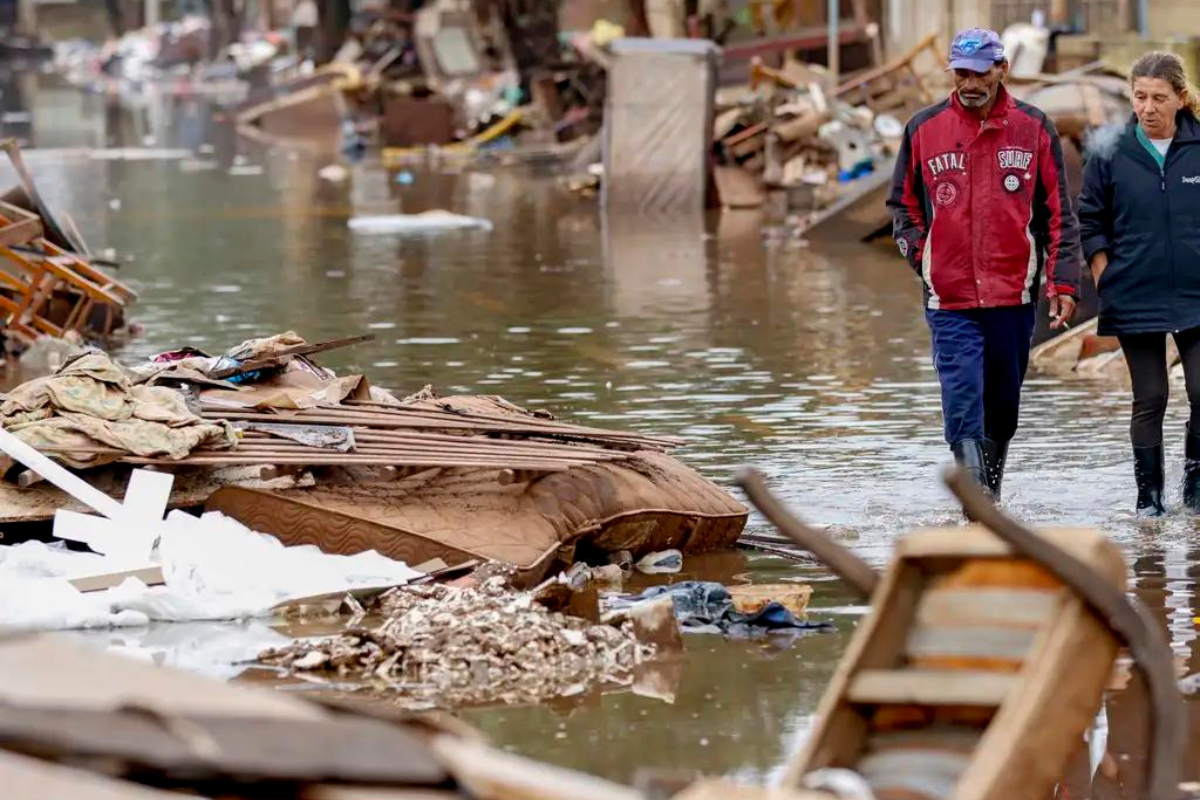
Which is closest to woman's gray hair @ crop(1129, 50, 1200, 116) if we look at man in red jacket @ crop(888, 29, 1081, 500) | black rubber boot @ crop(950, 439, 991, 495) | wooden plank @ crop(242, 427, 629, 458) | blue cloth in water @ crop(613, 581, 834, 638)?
man in red jacket @ crop(888, 29, 1081, 500)

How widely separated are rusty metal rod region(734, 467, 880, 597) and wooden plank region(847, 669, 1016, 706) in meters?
0.21

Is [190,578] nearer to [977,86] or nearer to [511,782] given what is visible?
[977,86]

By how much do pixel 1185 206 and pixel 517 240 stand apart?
12.8 m

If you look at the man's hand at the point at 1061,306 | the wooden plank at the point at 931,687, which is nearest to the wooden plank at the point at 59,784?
the wooden plank at the point at 931,687

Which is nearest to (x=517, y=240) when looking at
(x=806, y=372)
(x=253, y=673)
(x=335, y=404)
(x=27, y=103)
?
(x=806, y=372)

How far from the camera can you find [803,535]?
15.2 feet

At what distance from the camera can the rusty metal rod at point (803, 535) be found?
4.53 metres

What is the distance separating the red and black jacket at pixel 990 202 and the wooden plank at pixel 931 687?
4.04 meters

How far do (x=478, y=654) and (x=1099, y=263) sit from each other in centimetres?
319

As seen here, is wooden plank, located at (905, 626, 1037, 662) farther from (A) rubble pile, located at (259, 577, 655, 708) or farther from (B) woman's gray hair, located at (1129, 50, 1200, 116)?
(B) woman's gray hair, located at (1129, 50, 1200, 116)

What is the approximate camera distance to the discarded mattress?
25.4 ft

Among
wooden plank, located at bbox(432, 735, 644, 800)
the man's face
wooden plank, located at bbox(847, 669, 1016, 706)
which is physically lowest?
wooden plank, located at bbox(847, 669, 1016, 706)

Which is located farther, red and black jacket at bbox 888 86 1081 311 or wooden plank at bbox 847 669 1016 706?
red and black jacket at bbox 888 86 1081 311

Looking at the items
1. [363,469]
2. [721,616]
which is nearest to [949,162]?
[721,616]
